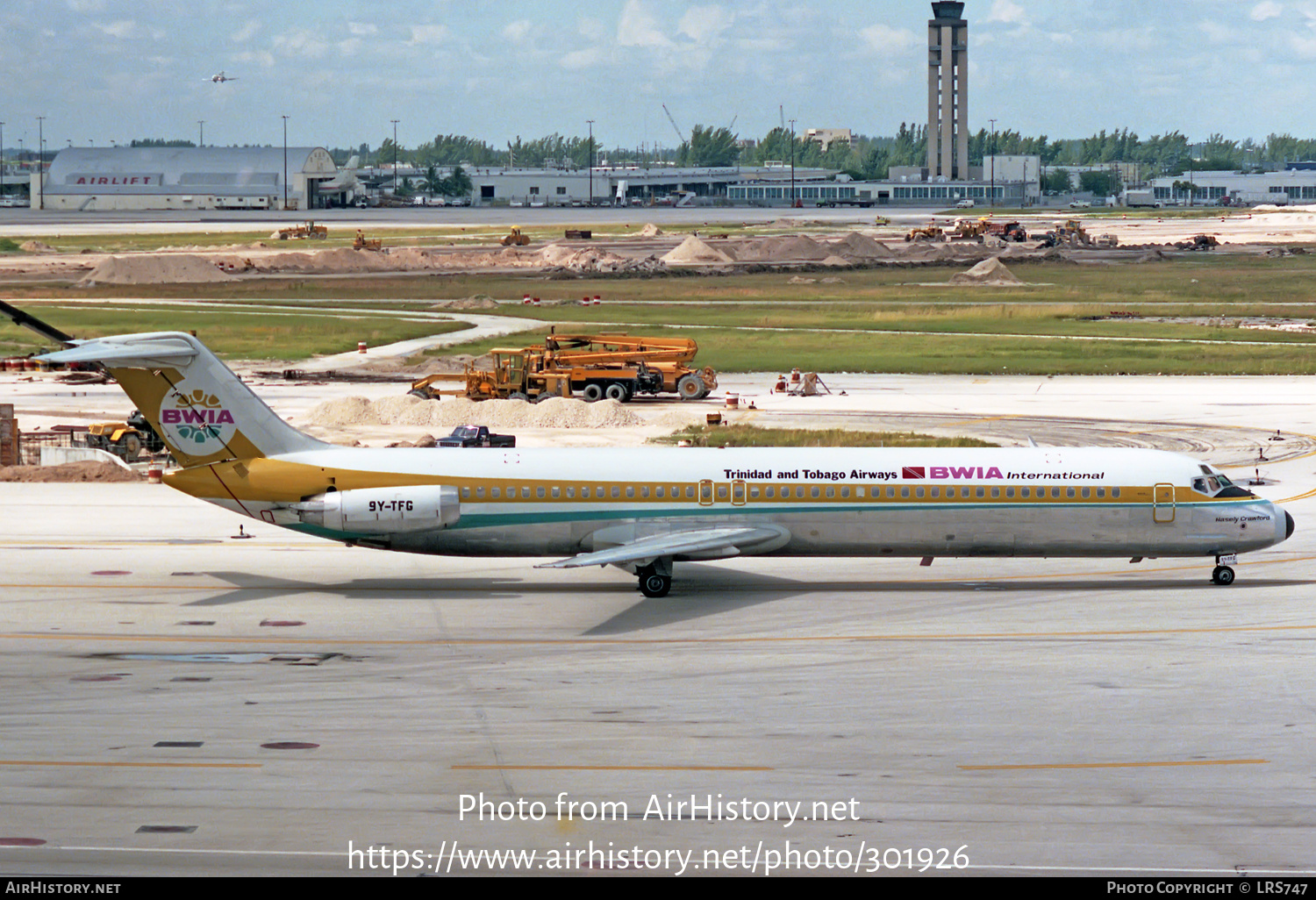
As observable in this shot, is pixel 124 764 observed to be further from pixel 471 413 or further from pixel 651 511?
pixel 471 413

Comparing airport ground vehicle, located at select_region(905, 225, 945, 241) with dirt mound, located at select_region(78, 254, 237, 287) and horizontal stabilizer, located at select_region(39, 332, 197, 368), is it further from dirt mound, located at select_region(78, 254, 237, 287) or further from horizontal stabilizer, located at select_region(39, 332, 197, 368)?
horizontal stabilizer, located at select_region(39, 332, 197, 368)

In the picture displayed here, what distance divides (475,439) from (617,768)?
30.2 meters

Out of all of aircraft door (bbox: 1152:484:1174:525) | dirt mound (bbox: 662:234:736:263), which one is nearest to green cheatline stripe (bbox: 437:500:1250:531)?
aircraft door (bbox: 1152:484:1174:525)

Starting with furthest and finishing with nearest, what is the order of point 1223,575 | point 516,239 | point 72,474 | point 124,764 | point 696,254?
point 516,239 → point 696,254 → point 72,474 → point 1223,575 → point 124,764

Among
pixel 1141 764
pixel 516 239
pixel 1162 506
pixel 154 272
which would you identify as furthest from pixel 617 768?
pixel 516 239

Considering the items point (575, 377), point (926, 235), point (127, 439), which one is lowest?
point (127, 439)

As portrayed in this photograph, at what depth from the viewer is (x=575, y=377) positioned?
70.1m

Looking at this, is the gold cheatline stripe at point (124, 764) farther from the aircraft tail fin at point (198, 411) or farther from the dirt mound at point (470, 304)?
the dirt mound at point (470, 304)

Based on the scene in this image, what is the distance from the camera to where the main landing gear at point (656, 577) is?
3497 centimetres

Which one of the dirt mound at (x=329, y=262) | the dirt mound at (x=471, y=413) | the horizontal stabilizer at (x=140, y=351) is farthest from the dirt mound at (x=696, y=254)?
the horizontal stabilizer at (x=140, y=351)

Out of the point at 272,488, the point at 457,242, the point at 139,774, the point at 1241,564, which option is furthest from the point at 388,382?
the point at 457,242

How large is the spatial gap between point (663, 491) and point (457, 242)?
157 metres

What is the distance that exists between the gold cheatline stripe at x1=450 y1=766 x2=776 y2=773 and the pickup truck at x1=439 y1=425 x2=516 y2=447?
29458 mm

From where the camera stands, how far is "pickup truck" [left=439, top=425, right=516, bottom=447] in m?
52.3
